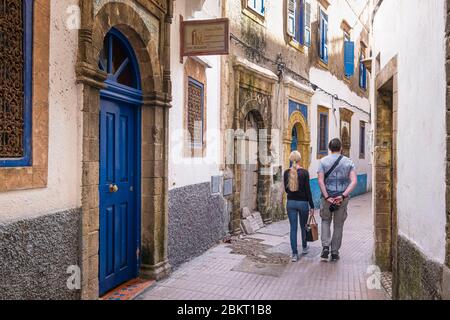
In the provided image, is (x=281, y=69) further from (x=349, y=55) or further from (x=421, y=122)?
(x=421, y=122)

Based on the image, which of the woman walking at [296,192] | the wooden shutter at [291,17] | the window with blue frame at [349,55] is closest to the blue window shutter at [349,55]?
the window with blue frame at [349,55]

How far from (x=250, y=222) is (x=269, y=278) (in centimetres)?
332

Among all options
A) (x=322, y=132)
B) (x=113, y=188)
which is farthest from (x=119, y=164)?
(x=322, y=132)

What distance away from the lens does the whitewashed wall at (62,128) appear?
3465 mm

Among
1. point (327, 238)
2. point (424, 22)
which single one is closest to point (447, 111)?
point (424, 22)

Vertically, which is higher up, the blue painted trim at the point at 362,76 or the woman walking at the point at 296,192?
the blue painted trim at the point at 362,76

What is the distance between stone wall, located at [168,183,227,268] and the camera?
5945 mm

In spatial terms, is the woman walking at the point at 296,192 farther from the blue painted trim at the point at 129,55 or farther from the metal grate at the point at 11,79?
the metal grate at the point at 11,79

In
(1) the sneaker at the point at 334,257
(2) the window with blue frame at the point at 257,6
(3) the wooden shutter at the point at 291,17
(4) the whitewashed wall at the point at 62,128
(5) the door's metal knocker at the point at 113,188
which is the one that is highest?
(3) the wooden shutter at the point at 291,17

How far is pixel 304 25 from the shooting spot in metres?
12.2

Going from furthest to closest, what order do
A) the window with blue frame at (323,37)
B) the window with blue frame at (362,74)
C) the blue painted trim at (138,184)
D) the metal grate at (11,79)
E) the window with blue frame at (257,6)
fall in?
the window with blue frame at (362,74) → the window with blue frame at (323,37) → the window with blue frame at (257,6) → the blue painted trim at (138,184) → the metal grate at (11,79)

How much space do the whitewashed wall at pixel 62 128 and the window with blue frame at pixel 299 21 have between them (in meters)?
8.26

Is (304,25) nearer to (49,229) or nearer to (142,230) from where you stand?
(142,230)

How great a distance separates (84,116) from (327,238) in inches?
165
